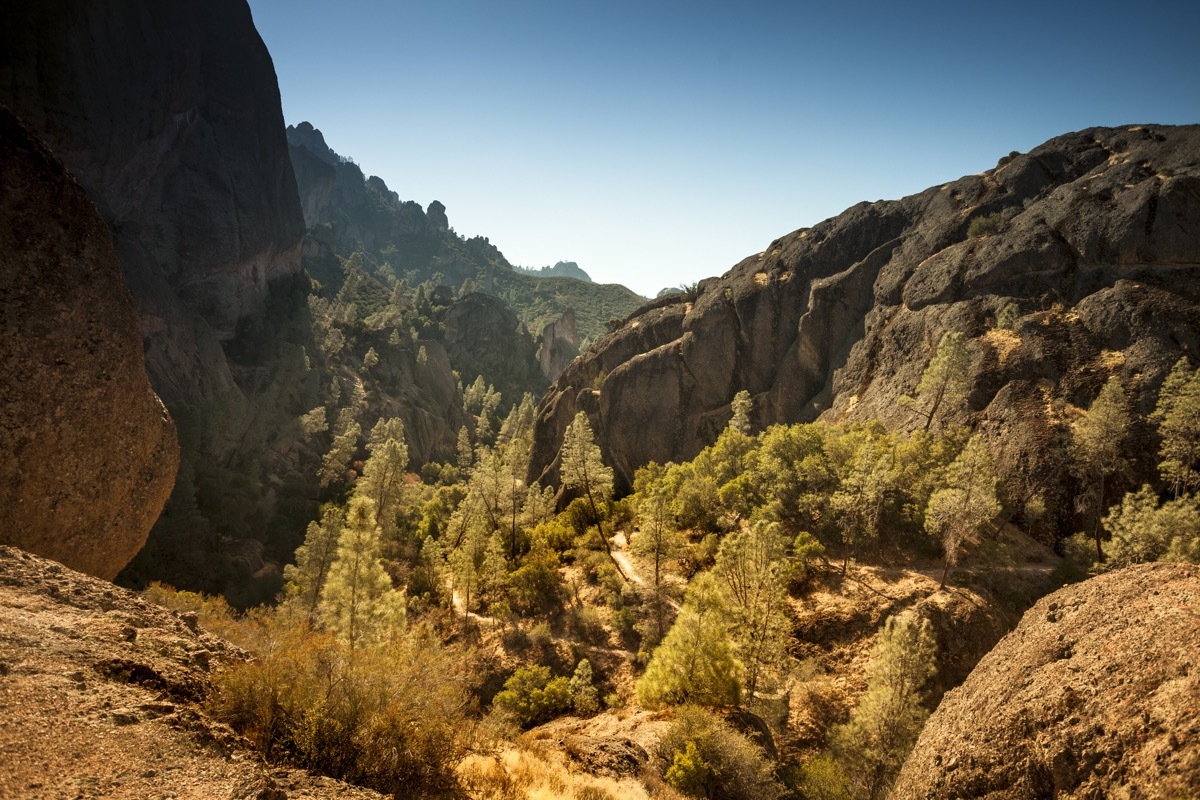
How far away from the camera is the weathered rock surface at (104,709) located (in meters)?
7.53

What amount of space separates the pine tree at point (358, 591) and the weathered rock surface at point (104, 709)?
17050 mm

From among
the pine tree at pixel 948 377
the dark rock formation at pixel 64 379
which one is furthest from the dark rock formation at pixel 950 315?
the dark rock formation at pixel 64 379

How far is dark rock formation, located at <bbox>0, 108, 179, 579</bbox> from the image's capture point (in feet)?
47.9

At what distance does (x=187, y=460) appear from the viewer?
181 ft

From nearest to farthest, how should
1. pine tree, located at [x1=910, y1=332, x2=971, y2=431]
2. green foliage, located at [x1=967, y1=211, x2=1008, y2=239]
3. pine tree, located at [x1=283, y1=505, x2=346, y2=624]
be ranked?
pine tree, located at [x1=283, y1=505, x2=346, y2=624], pine tree, located at [x1=910, y1=332, x2=971, y2=431], green foliage, located at [x1=967, y1=211, x2=1008, y2=239]

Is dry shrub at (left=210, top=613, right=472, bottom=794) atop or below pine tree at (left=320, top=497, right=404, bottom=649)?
atop

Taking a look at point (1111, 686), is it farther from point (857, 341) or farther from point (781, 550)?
point (857, 341)

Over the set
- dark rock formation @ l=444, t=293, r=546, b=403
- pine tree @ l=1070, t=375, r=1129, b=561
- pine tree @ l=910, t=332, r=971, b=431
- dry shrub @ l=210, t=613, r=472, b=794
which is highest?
dark rock formation @ l=444, t=293, r=546, b=403

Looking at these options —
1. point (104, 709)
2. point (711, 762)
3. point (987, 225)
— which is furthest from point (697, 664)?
point (987, 225)

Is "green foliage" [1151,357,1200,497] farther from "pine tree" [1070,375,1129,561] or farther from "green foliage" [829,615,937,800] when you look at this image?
"green foliage" [829,615,937,800]

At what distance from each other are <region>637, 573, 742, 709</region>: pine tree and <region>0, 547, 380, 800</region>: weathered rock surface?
46.2 ft

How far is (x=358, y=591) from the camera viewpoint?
28.1 meters

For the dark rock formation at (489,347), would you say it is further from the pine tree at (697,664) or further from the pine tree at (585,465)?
the pine tree at (697,664)

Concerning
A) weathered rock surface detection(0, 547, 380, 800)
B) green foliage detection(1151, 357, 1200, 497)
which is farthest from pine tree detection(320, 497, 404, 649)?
green foliage detection(1151, 357, 1200, 497)
